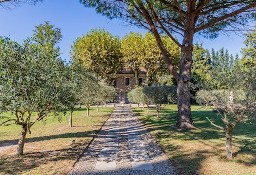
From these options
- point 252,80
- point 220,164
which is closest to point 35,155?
point 220,164

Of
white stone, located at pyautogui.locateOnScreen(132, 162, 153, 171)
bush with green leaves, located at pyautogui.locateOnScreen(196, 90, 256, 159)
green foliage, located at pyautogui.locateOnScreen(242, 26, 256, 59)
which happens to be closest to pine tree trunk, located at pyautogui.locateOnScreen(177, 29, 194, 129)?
bush with green leaves, located at pyautogui.locateOnScreen(196, 90, 256, 159)

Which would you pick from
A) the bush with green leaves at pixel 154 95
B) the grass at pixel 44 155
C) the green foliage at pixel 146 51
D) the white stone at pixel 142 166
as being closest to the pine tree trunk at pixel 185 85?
the grass at pixel 44 155

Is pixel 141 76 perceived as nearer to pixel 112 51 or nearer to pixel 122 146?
pixel 112 51

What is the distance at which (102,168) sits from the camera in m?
7.06

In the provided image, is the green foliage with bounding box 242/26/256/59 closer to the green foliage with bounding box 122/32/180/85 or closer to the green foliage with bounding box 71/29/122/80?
the green foliage with bounding box 122/32/180/85

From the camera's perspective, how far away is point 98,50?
1602 inches

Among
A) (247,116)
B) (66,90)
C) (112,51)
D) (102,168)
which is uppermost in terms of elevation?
(112,51)

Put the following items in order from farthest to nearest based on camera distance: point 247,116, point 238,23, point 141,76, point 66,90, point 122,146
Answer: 1. point 141,76
2. point 238,23
3. point 122,146
4. point 66,90
5. point 247,116

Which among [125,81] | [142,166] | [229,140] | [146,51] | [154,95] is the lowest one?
[142,166]

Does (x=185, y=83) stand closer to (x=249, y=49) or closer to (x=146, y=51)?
(x=146, y=51)

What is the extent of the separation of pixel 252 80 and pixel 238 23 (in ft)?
24.5

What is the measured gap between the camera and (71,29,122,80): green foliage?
4056cm

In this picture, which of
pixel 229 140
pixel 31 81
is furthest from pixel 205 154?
pixel 31 81

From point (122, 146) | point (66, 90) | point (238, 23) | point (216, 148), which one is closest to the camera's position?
point (66, 90)
